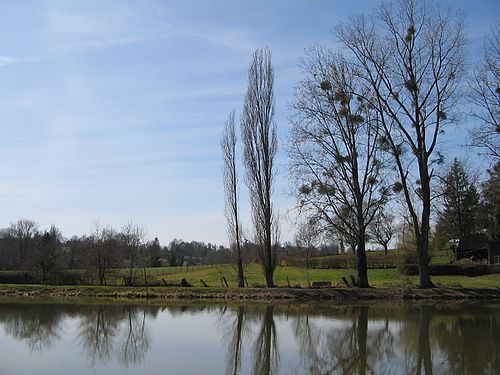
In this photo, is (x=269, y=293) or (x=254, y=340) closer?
(x=254, y=340)

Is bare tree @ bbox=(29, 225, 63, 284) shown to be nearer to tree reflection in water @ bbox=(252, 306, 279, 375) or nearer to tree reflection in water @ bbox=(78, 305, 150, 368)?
tree reflection in water @ bbox=(78, 305, 150, 368)

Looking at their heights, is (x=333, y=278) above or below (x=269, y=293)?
above

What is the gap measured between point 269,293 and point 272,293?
0.15 meters

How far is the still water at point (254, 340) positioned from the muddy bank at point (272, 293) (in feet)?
12.2

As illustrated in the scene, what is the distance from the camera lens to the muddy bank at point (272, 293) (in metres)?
25.8

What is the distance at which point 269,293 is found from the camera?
89.7 feet

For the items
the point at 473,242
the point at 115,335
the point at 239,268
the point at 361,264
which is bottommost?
the point at 115,335

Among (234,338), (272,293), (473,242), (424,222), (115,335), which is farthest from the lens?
(473,242)

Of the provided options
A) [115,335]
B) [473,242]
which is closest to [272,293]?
[115,335]

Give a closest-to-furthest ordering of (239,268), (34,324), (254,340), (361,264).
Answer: (254,340) → (34,324) → (361,264) → (239,268)

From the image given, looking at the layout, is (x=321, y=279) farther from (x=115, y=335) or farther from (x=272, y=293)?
(x=115, y=335)

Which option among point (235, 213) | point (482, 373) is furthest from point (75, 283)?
point (482, 373)

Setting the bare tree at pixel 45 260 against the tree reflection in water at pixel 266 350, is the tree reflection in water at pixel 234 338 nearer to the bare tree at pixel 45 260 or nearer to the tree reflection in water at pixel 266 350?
the tree reflection in water at pixel 266 350

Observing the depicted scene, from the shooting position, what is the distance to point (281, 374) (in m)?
9.42
